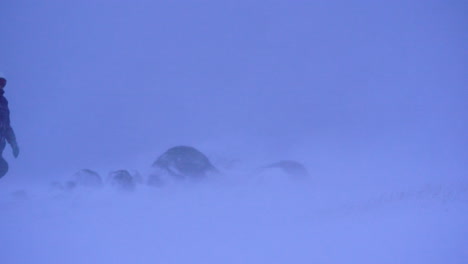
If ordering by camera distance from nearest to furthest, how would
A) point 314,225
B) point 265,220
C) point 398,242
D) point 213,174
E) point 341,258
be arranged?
point 341,258 → point 398,242 → point 314,225 → point 265,220 → point 213,174

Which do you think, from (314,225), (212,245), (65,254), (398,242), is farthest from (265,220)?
(65,254)

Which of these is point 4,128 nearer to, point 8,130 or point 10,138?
point 8,130

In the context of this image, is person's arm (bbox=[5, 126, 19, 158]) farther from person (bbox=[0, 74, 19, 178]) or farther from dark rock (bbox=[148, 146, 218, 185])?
dark rock (bbox=[148, 146, 218, 185])

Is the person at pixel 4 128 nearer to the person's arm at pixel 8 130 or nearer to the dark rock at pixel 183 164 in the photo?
the person's arm at pixel 8 130

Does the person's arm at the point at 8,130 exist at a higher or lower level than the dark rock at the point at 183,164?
lower

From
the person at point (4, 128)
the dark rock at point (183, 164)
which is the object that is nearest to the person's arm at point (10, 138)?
the person at point (4, 128)

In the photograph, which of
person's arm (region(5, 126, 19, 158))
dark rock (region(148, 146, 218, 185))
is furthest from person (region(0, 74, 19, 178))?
dark rock (region(148, 146, 218, 185))

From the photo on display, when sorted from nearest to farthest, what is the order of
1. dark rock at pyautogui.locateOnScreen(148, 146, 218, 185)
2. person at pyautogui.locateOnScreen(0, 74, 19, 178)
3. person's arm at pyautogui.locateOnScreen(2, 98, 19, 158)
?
1. person at pyautogui.locateOnScreen(0, 74, 19, 178)
2. person's arm at pyautogui.locateOnScreen(2, 98, 19, 158)
3. dark rock at pyautogui.locateOnScreen(148, 146, 218, 185)

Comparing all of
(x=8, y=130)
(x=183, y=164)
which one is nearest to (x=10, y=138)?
(x=8, y=130)

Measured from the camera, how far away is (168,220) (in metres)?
4.71

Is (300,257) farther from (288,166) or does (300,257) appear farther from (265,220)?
(288,166)

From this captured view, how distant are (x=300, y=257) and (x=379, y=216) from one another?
157 centimetres

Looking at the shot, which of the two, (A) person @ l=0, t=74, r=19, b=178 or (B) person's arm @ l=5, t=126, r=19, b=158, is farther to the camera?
(B) person's arm @ l=5, t=126, r=19, b=158

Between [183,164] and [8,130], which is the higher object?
[183,164]
